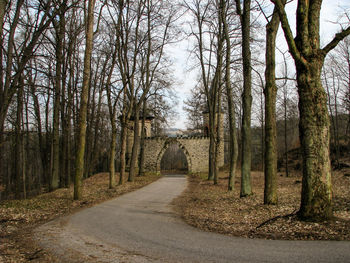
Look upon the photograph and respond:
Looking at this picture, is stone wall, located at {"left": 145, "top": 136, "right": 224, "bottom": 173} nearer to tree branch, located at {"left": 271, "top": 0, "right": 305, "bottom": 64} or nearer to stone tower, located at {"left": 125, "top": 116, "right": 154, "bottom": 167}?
stone tower, located at {"left": 125, "top": 116, "right": 154, "bottom": 167}

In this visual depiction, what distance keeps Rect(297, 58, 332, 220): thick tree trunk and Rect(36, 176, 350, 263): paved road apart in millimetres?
1071

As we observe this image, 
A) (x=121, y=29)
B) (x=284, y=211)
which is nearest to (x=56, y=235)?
(x=284, y=211)

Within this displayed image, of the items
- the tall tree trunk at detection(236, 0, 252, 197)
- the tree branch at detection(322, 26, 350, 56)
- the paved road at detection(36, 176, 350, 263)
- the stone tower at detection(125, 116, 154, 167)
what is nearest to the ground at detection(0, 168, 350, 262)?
the paved road at detection(36, 176, 350, 263)

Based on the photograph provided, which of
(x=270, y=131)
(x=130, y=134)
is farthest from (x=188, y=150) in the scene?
(x=270, y=131)

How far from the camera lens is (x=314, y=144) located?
5379 mm

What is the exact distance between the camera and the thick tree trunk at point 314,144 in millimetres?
5254

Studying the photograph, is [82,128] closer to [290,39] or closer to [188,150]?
[290,39]

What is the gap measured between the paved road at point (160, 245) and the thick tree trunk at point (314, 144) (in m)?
1.07

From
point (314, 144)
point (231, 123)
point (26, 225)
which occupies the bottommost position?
point (26, 225)

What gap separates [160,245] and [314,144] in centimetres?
361

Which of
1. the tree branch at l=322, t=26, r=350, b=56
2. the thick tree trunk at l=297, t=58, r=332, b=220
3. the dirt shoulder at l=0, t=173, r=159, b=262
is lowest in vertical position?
the dirt shoulder at l=0, t=173, r=159, b=262

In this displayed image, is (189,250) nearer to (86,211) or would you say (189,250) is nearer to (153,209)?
(153,209)

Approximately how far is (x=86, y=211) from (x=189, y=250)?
5.01 m

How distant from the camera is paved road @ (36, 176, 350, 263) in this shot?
391 centimetres
